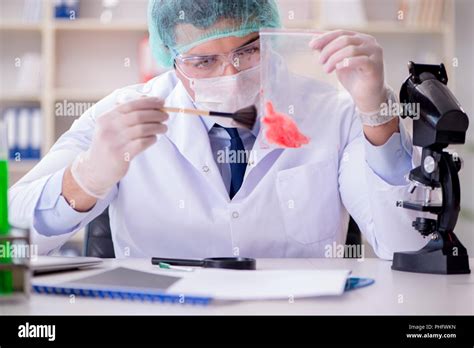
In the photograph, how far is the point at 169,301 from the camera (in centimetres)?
97

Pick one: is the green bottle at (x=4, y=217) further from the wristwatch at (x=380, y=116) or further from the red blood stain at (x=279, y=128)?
the wristwatch at (x=380, y=116)

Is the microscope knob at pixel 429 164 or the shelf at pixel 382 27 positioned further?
the shelf at pixel 382 27

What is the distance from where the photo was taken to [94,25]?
3539 millimetres

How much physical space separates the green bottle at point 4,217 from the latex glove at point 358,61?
28.2 inches

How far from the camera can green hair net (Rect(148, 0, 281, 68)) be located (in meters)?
1.68

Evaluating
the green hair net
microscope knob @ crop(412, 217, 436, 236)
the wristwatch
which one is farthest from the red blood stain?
microscope knob @ crop(412, 217, 436, 236)

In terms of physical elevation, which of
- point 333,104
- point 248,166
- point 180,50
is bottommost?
point 248,166

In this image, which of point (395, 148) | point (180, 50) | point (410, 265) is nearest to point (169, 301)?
point (410, 265)

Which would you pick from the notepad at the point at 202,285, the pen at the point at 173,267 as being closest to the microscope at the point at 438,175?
the notepad at the point at 202,285

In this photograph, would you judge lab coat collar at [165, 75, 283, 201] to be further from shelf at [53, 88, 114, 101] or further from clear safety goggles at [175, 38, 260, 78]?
shelf at [53, 88, 114, 101]

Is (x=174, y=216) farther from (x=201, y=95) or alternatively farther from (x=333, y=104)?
(x=333, y=104)

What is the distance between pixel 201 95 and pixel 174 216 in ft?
1.07

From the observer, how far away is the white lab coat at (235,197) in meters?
1.72
